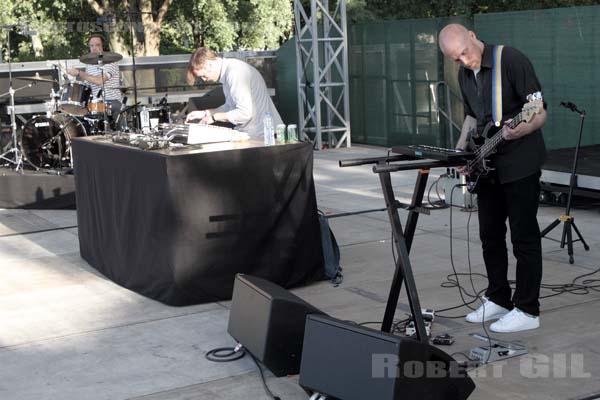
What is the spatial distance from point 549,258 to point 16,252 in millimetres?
5021

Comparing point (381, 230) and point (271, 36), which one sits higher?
point (271, 36)

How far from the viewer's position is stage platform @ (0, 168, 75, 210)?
11414mm

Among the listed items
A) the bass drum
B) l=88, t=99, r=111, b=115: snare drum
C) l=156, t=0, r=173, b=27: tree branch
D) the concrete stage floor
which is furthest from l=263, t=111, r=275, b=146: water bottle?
l=156, t=0, r=173, b=27: tree branch

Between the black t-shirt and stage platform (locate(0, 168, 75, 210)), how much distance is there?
7040 mm

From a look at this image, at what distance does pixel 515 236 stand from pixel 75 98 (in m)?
8.76

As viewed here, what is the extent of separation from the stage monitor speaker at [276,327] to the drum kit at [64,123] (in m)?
7.70

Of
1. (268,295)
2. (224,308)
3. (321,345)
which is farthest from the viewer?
(224,308)

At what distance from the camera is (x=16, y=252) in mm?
8906

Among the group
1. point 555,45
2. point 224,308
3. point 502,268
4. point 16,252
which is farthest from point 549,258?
point 555,45

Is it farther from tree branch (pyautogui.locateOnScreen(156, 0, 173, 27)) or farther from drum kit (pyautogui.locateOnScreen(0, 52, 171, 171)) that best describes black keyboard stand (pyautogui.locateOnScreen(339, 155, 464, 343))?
tree branch (pyautogui.locateOnScreen(156, 0, 173, 27))

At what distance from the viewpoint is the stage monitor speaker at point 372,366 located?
4.05m

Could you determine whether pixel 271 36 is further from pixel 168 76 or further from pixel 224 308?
pixel 224 308

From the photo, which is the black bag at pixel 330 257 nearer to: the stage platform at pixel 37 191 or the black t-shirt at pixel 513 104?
the black t-shirt at pixel 513 104

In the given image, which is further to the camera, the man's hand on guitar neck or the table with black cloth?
the table with black cloth
